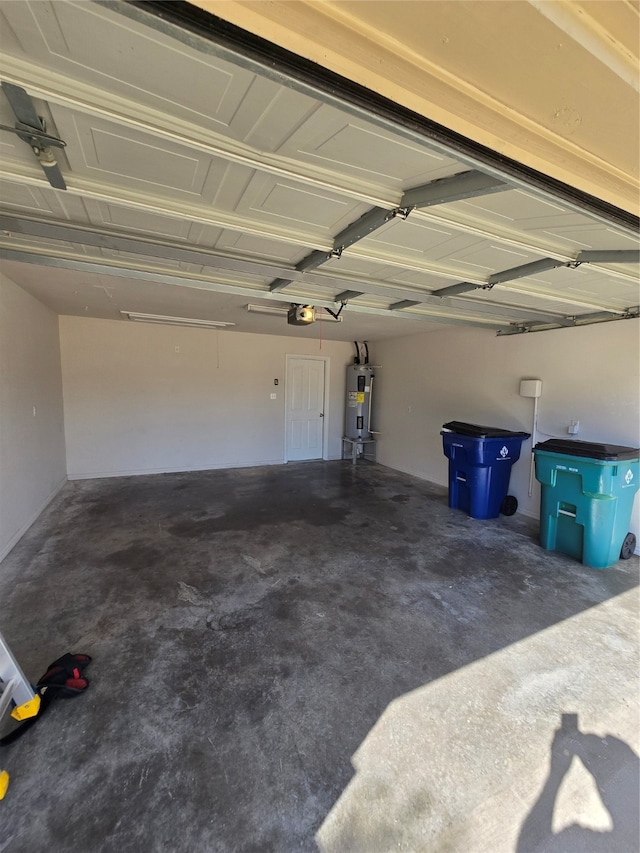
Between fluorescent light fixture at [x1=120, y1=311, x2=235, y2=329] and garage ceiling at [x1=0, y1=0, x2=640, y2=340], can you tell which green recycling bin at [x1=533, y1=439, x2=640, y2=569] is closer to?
garage ceiling at [x1=0, y1=0, x2=640, y2=340]

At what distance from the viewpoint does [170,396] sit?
593 centimetres

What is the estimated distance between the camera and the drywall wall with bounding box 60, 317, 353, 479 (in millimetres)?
5426

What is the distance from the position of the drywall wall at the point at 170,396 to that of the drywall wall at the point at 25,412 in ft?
1.62

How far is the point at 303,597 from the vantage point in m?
2.68

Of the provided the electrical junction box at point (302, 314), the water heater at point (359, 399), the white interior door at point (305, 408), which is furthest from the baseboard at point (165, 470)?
the electrical junction box at point (302, 314)

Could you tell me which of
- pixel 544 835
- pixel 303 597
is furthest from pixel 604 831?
pixel 303 597

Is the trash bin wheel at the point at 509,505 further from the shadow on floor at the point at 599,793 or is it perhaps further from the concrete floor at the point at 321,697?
the shadow on floor at the point at 599,793

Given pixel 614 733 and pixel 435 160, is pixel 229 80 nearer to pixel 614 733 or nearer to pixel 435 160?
pixel 435 160

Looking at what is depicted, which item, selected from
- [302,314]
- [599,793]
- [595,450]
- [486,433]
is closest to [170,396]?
[302,314]

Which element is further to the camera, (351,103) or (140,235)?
(140,235)

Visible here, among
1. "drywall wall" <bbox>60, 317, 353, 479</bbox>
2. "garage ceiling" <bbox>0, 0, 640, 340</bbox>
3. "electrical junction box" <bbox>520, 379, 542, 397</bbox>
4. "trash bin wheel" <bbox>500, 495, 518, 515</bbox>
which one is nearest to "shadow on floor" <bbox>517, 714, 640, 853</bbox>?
"garage ceiling" <bbox>0, 0, 640, 340</bbox>

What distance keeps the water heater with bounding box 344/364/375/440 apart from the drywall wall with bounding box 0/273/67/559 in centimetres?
472

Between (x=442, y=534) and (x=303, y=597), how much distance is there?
1874 millimetres

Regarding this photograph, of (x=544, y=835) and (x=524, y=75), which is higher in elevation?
(x=524, y=75)
